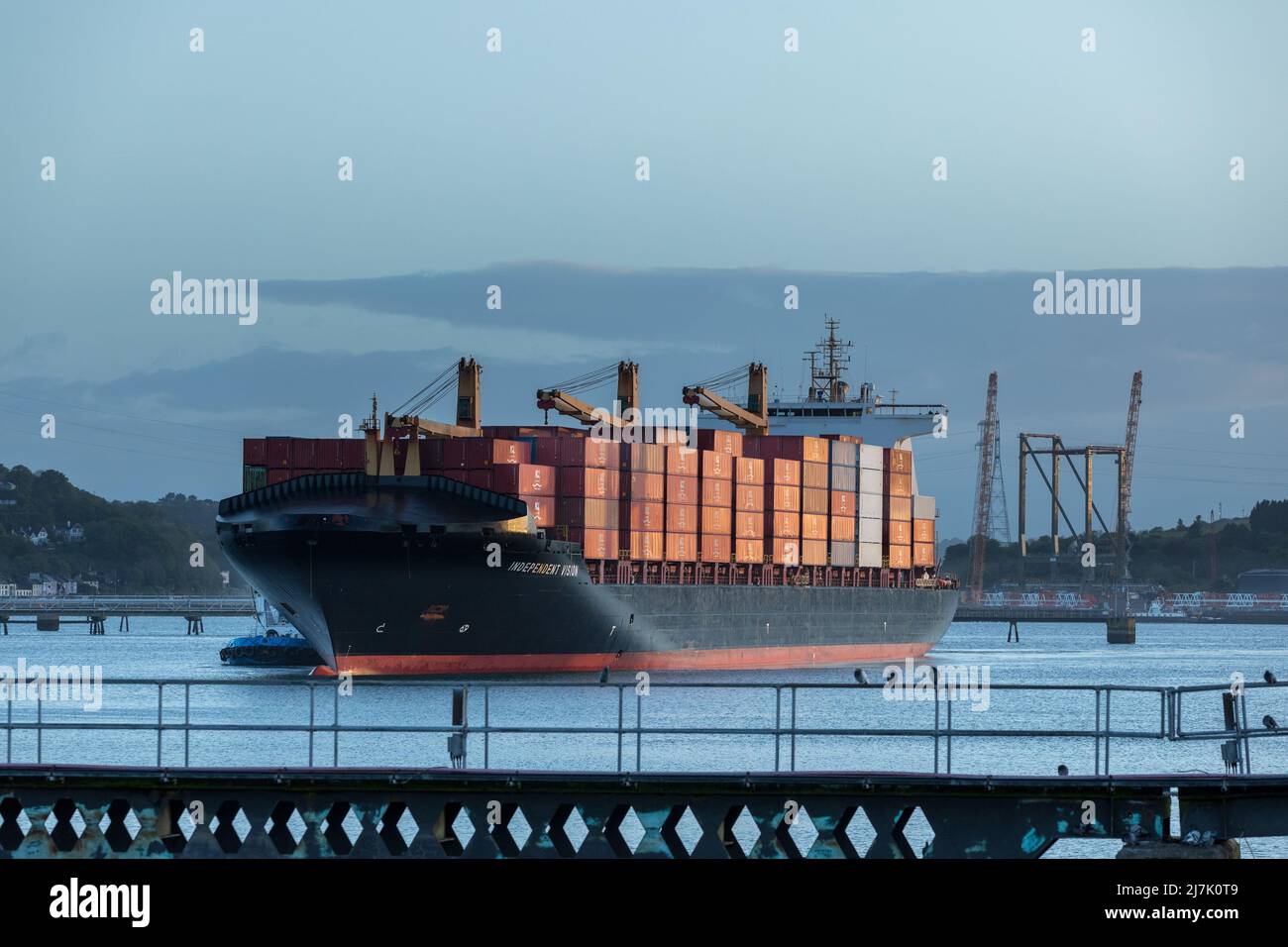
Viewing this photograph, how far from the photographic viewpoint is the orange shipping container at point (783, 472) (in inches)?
3351

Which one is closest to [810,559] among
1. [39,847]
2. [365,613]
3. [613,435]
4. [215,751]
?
[613,435]

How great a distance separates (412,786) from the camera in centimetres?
2183

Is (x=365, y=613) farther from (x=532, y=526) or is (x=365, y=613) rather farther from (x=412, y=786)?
(x=412, y=786)

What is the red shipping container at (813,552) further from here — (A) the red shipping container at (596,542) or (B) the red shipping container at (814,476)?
(A) the red shipping container at (596,542)

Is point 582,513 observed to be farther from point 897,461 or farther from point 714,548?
point 897,461

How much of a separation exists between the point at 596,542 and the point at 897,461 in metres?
30.0

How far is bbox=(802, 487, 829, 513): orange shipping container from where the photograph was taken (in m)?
88.2

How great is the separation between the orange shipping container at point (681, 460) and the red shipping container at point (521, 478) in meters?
7.06

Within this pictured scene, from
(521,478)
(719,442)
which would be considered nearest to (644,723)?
(521,478)

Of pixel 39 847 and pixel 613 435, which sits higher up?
pixel 613 435

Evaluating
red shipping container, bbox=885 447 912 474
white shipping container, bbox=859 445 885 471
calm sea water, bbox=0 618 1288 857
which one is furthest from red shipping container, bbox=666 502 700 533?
red shipping container, bbox=885 447 912 474

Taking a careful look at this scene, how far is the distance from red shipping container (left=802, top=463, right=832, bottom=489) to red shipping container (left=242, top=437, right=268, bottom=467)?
26.2 m
